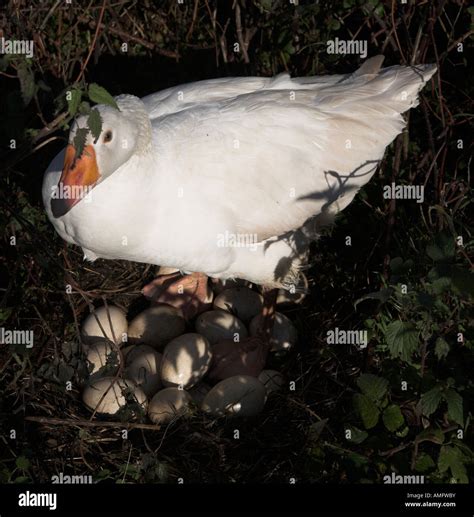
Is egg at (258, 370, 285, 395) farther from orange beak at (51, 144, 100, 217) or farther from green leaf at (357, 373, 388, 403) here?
orange beak at (51, 144, 100, 217)

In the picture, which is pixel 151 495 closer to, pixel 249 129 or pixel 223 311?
pixel 223 311

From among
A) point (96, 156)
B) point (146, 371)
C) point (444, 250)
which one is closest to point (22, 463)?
point (146, 371)

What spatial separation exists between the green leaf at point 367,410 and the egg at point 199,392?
1.17 metres

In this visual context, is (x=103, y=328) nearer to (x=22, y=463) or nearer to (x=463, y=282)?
(x=22, y=463)

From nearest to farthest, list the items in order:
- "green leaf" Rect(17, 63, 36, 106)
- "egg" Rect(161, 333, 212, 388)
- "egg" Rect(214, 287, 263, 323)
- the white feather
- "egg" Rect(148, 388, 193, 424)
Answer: the white feather < "green leaf" Rect(17, 63, 36, 106) < "egg" Rect(148, 388, 193, 424) < "egg" Rect(161, 333, 212, 388) < "egg" Rect(214, 287, 263, 323)

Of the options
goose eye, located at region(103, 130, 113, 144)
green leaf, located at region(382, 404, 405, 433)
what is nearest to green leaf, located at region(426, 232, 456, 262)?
green leaf, located at region(382, 404, 405, 433)

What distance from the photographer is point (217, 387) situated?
4.02 m

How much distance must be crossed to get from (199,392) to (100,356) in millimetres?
584

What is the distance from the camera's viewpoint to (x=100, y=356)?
418 cm

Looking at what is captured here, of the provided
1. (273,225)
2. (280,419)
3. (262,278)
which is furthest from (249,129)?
(280,419)

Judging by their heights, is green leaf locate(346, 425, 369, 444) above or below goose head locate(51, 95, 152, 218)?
below

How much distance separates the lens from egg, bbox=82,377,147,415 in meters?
3.95

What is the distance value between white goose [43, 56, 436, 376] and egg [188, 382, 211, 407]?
2.12 ft

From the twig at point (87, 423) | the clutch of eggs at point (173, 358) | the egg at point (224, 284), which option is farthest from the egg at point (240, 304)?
the twig at point (87, 423)
